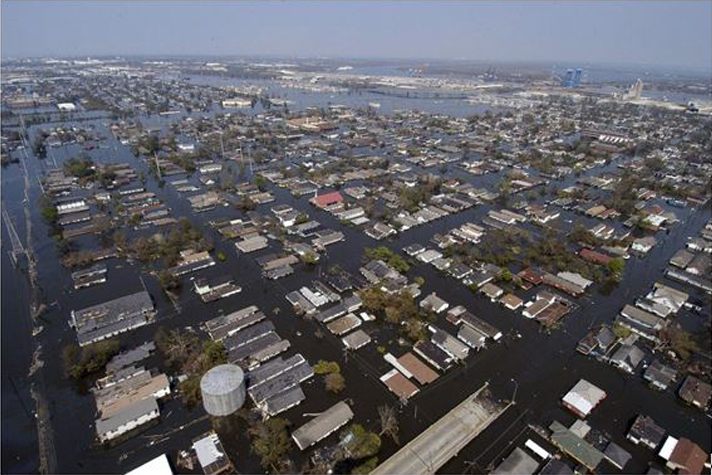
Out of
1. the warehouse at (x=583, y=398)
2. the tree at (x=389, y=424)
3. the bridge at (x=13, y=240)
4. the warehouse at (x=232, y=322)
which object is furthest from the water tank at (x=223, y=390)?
the bridge at (x=13, y=240)

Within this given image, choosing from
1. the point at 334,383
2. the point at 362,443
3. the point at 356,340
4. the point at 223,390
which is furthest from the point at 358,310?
the point at 223,390

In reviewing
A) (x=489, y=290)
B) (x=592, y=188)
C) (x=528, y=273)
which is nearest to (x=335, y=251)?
(x=489, y=290)

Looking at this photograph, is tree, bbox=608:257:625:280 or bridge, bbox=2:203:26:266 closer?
tree, bbox=608:257:625:280

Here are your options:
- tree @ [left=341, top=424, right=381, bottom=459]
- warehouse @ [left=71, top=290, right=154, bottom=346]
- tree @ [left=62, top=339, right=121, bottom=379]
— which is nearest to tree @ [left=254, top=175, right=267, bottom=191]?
warehouse @ [left=71, top=290, right=154, bottom=346]

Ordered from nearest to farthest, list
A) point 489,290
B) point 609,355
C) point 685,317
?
1. point 609,355
2. point 685,317
3. point 489,290

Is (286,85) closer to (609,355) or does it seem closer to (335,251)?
(335,251)

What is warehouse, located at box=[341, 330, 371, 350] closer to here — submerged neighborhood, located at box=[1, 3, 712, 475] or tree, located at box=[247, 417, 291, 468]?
submerged neighborhood, located at box=[1, 3, 712, 475]
